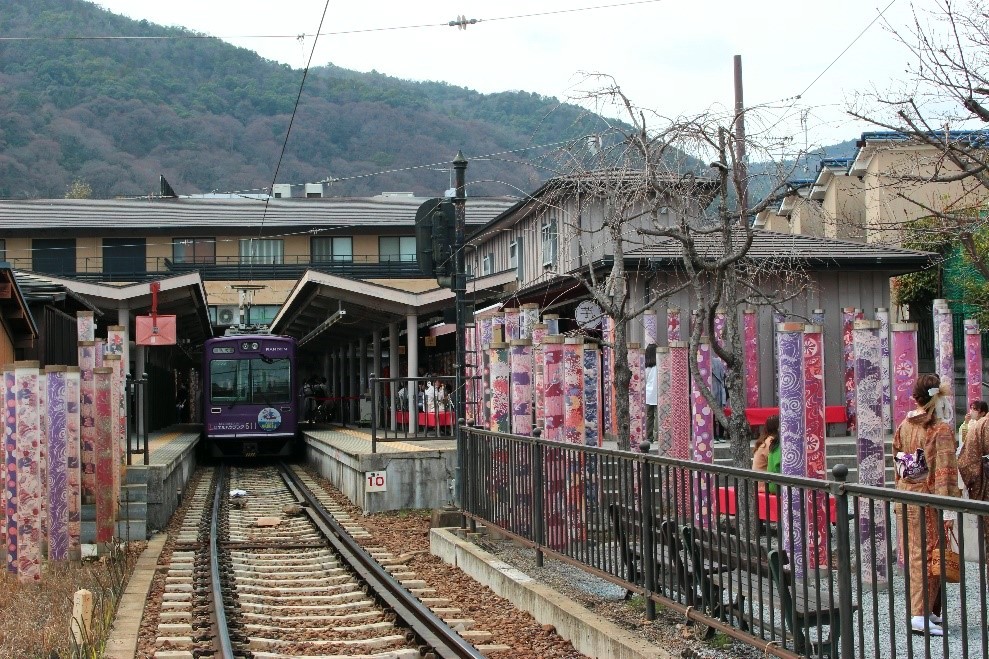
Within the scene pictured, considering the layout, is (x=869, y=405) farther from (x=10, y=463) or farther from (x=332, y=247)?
(x=332, y=247)

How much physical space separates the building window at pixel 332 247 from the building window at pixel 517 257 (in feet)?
69.5

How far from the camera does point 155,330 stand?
74.4ft

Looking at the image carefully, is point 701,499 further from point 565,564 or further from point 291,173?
point 291,173

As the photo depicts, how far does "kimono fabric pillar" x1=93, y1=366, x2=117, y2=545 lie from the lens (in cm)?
1302

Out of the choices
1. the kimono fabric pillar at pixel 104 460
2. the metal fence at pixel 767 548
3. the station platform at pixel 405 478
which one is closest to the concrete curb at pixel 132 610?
the kimono fabric pillar at pixel 104 460

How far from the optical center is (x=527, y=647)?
27.3 ft

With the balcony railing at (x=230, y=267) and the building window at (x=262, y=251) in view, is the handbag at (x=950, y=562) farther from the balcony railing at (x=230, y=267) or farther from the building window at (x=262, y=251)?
the building window at (x=262, y=251)

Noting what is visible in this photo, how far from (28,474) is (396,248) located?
46.3 m

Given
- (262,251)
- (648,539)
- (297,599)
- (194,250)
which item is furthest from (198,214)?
(648,539)

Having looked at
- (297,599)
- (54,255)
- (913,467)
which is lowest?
(297,599)

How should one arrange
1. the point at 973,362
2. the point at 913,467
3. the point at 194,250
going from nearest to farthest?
the point at 913,467, the point at 973,362, the point at 194,250

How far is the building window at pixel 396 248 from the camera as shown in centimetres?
5703

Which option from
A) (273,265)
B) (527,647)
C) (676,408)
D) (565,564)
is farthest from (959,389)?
(273,265)

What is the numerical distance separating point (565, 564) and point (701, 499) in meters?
3.25
